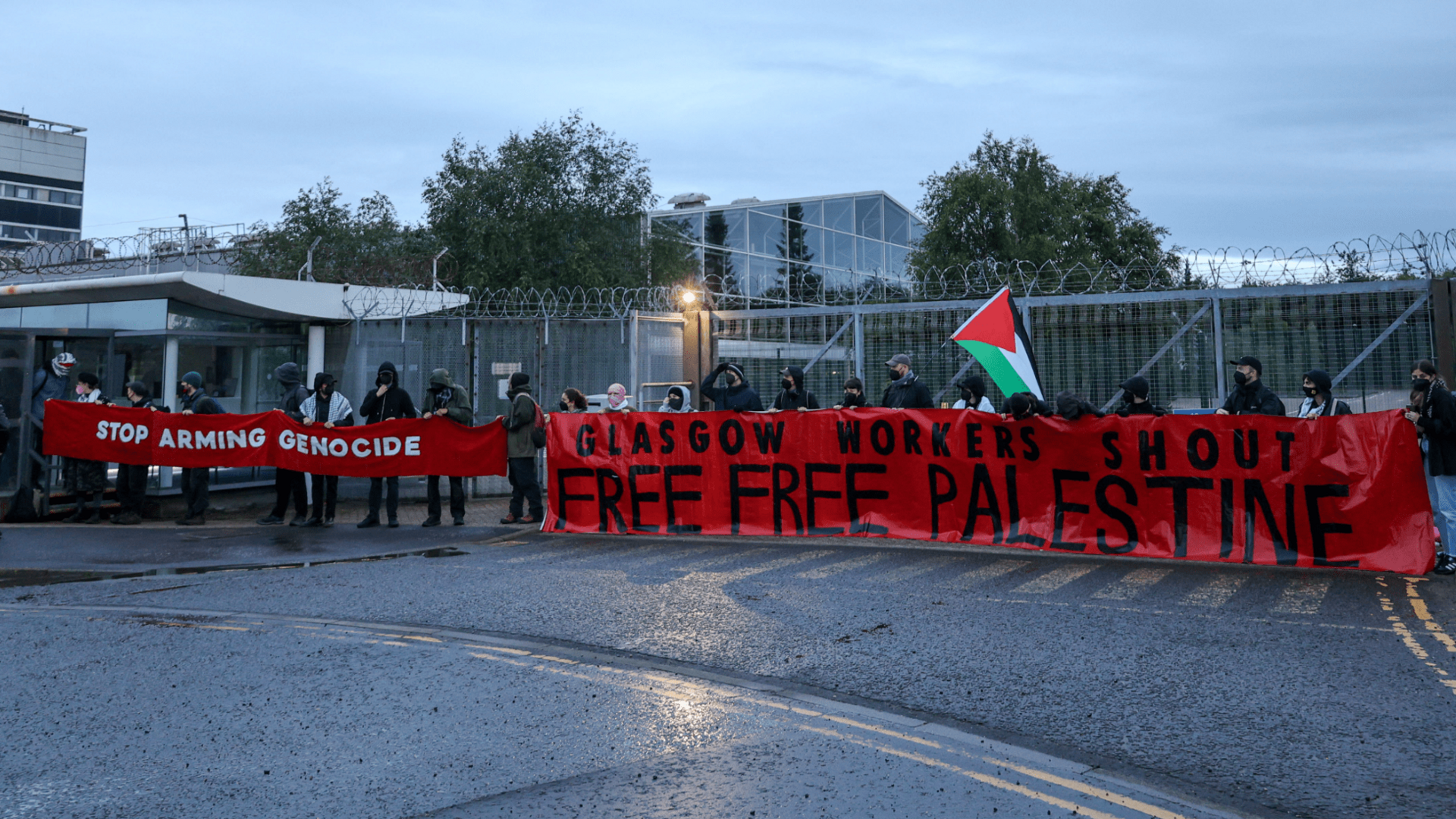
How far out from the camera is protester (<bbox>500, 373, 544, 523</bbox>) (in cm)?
1298

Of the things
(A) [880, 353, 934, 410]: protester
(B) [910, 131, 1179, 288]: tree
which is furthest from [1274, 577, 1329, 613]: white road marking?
(B) [910, 131, 1179, 288]: tree

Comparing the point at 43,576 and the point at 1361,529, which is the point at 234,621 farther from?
the point at 1361,529

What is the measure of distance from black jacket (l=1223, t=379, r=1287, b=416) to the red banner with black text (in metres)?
0.90

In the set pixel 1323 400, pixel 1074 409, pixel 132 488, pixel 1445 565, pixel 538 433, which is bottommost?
pixel 1445 565

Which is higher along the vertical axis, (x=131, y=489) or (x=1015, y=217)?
(x=1015, y=217)

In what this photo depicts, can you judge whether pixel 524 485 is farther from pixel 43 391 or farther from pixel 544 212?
pixel 544 212

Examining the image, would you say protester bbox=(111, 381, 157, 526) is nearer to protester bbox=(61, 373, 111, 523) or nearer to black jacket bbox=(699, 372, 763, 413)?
protester bbox=(61, 373, 111, 523)

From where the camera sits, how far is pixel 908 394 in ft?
38.6

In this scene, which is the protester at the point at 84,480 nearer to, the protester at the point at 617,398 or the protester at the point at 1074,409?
the protester at the point at 617,398

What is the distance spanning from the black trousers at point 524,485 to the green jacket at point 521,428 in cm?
9

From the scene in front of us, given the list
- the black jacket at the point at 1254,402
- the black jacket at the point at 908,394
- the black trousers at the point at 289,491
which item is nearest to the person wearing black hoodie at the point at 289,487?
the black trousers at the point at 289,491

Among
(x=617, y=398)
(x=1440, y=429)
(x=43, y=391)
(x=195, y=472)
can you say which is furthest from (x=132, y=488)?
(x=1440, y=429)

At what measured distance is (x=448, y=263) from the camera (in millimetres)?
34906

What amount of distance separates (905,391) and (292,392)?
7745 millimetres
